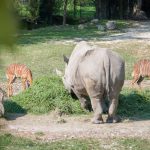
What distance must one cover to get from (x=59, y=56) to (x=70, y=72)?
7974mm

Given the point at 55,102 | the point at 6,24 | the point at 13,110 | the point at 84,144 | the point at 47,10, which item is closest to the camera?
the point at 6,24

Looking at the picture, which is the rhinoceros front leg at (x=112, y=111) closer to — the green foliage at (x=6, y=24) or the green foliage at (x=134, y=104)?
the green foliage at (x=134, y=104)

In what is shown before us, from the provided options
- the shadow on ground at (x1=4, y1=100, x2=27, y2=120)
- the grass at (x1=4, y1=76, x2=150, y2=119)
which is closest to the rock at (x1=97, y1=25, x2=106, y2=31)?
the grass at (x1=4, y1=76, x2=150, y2=119)

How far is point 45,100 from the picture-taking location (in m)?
9.12

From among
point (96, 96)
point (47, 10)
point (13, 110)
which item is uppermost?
point (96, 96)

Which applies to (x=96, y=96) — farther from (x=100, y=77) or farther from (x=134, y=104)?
(x=134, y=104)

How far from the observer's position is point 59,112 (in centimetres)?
865

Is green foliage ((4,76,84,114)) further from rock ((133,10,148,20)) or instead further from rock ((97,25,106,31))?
rock ((133,10,148,20))

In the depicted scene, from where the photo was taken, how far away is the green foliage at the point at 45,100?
29.2ft

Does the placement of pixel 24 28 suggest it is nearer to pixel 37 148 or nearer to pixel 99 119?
pixel 37 148

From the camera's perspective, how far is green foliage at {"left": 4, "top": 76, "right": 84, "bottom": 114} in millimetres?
8891

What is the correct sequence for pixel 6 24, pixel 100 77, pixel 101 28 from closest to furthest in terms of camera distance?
pixel 6 24 < pixel 100 77 < pixel 101 28

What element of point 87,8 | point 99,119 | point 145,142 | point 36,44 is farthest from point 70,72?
point 87,8

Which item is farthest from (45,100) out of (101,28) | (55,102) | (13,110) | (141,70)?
(101,28)
